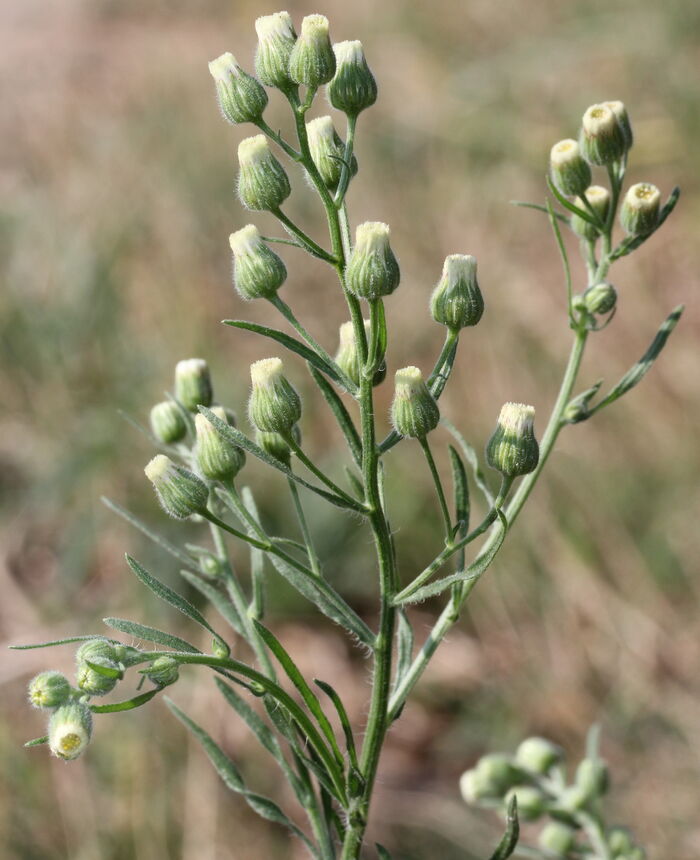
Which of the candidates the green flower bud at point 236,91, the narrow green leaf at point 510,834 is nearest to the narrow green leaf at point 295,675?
the narrow green leaf at point 510,834

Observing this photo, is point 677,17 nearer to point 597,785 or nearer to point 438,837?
point 438,837

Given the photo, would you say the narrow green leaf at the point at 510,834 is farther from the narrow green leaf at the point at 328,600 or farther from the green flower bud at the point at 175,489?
the green flower bud at the point at 175,489

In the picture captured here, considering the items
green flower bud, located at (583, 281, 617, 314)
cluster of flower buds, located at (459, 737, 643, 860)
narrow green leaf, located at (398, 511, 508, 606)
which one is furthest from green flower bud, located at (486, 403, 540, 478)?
cluster of flower buds, located at (459, 737, 643, 860)

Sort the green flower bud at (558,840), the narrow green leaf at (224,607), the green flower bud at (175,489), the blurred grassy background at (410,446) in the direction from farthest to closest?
the blurred grassy background at (410,446) → the green flower bud at (558,840) → the narrow green leaf at (224,607) → the green flower bud at (175,489)

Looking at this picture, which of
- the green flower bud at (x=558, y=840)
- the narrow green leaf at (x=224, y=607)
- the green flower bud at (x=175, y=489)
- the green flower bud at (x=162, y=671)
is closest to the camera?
the green flower bud at (x=162, y=671)

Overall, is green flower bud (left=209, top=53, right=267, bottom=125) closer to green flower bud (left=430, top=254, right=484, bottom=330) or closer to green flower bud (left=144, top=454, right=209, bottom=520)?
green flower bud (left=430, top=254, right=484, bottom=330)

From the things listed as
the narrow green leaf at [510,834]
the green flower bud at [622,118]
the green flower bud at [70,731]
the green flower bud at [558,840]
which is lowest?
the narrow green leaf at [510,834]

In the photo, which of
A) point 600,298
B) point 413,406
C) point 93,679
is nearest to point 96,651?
point 93,679
